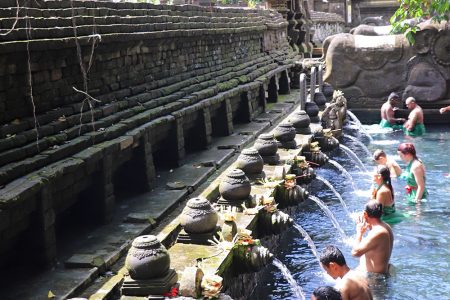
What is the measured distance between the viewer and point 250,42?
2000 centimetres

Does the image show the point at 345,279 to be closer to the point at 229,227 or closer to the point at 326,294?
the point at 326,294

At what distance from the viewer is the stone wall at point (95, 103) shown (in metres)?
7.10

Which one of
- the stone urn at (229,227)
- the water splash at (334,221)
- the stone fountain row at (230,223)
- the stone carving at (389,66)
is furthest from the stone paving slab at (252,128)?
the stone urn at (229,227)

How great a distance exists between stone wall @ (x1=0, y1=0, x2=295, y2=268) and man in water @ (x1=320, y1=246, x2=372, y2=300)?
3246 millimetres

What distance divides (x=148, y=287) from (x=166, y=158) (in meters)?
6.13

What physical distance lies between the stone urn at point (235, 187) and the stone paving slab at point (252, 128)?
6.43 metres

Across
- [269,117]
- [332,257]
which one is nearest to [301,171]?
[332,257]

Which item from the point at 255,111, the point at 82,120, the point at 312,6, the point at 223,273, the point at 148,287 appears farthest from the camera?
the point at 312,6

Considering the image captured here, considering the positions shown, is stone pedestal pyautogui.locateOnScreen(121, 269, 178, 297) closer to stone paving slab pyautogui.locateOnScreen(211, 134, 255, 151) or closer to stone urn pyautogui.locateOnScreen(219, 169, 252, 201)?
stone urn pyautogui.locateOnScreen(219, 169, 252, 201)

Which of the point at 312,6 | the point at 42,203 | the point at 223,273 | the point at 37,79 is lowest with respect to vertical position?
the point at 223,273

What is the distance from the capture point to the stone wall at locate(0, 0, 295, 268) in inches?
280

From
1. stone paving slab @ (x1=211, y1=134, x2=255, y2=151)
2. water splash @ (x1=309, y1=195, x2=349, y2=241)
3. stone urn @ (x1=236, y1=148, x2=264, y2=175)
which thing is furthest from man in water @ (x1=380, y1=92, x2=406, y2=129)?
stone urn @ (x1=236, y1=148, x2=264, y2=175)

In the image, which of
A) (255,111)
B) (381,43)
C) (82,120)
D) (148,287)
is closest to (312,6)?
(381,43)

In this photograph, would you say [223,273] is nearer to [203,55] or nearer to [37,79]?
[37,79]
